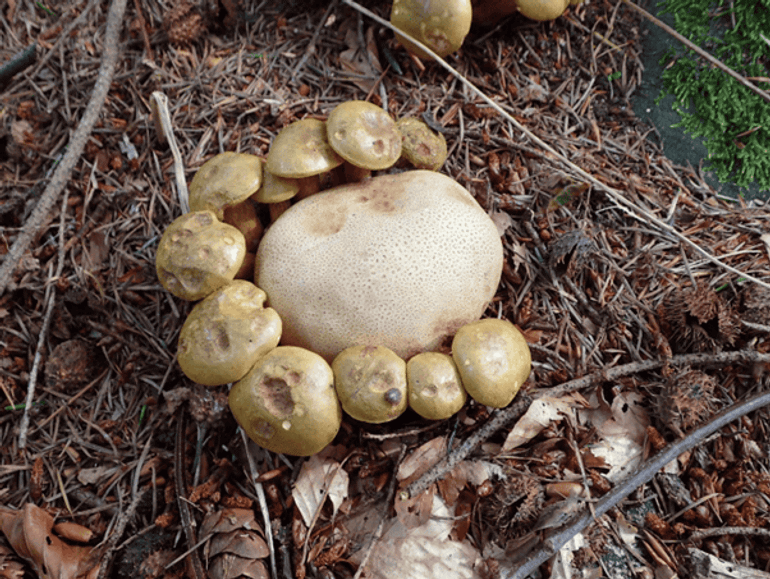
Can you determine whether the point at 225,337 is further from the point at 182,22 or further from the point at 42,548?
the point at 182,22

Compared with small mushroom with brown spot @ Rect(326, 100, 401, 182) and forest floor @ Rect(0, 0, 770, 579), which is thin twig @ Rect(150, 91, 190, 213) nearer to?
forest floor @ Rect(0, 0, 770, 579)

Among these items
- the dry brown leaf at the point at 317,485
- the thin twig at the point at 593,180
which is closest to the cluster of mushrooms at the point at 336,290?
the dry brown leaf at the point at 317,485

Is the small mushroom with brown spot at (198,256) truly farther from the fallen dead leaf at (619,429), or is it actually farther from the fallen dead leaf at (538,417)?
the fallen dead leaf at (619,429)

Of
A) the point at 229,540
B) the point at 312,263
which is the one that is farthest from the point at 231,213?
the point at 229,540

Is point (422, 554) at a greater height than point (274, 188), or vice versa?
point (274, 188)

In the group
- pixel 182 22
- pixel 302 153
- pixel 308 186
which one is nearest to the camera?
pixel 302 153

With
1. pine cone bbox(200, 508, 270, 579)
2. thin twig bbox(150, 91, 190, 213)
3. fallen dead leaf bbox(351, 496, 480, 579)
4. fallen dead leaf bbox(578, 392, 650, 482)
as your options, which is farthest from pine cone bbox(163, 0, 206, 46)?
fallen dead leaf bbox(578, 392, 650, 482)

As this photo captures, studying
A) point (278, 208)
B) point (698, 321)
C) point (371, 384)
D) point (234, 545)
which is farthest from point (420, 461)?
point (698, 321)
